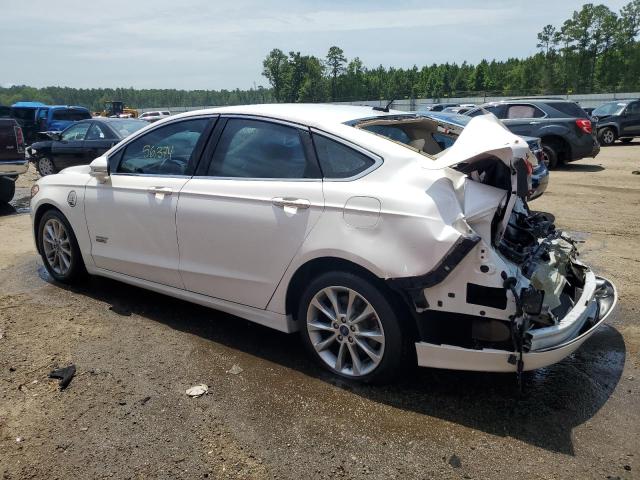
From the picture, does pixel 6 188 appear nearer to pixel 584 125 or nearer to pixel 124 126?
pixel 124 126

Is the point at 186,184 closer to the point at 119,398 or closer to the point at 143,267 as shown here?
the point at 143,267

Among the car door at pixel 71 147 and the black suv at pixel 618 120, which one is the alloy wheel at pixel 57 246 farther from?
the black suv at pixel 618 120

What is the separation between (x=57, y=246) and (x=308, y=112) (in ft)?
9.92

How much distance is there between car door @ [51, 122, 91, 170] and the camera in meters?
12.5

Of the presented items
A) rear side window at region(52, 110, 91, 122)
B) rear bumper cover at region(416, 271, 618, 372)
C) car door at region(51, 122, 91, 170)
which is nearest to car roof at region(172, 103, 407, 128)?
rear bumper cover at region(416, 271, 618, 372)

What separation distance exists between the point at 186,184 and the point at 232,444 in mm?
1967

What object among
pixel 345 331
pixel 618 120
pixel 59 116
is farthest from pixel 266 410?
pixel 59 116

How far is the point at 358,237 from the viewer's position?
313 centimetres

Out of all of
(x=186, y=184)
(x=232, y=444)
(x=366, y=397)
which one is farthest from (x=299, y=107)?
(x=232, y=444)

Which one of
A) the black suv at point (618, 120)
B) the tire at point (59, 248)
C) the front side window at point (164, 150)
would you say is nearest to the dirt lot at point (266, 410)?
the tire at point (59, 248)

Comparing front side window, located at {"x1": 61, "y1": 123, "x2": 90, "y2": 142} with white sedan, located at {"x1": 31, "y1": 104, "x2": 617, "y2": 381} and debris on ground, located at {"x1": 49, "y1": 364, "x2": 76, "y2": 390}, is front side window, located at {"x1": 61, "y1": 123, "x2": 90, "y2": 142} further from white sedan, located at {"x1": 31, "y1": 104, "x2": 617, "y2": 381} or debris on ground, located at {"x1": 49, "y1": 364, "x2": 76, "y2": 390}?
debris on ground, located at {"x1": 49, "y1": 364, "x2": 76, "y2": 390}

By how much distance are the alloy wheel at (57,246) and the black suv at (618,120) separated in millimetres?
19590

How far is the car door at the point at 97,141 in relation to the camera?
38.7 feet

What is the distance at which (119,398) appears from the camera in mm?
3361
